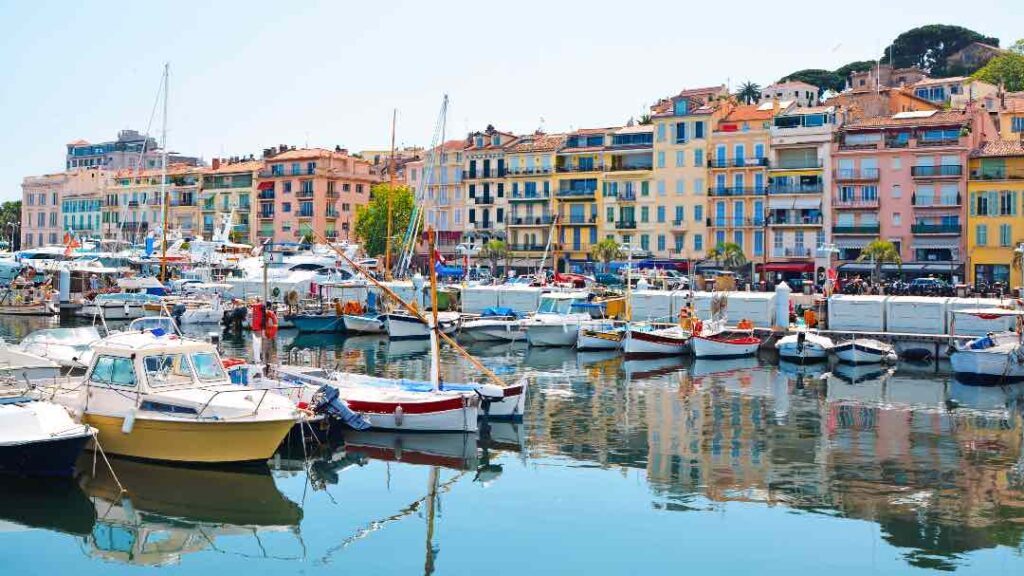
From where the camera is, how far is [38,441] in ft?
75.8

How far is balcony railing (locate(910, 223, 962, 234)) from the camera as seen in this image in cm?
→ 7562

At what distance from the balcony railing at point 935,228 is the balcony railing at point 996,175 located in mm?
3648

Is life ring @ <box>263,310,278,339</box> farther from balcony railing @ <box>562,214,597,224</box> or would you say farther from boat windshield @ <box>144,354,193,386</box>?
balcony railing @ <box>562,214,597,224</box>

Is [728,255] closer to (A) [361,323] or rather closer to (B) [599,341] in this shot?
(B) [599,341]

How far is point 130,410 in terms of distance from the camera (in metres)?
25.6

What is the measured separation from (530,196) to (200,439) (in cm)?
7379

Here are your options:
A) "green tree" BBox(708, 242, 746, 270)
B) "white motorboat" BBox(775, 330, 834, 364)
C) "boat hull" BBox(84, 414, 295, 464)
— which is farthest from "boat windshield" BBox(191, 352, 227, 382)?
"green tree" BBox(708, 242, 746, 270)

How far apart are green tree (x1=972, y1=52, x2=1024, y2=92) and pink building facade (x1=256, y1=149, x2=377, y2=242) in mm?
66746

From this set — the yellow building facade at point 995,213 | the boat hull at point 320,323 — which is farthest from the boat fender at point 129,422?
the yellow building facade at point 995,213

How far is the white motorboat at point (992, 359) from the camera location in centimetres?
4484

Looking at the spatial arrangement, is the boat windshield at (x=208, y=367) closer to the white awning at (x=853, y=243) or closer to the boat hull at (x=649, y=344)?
the boat hull at (x=649, y=344)

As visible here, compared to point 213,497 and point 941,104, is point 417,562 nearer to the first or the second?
point 213,497

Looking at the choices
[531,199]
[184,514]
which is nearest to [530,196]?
[531,199]

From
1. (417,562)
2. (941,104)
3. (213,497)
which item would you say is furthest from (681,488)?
(941,104)
